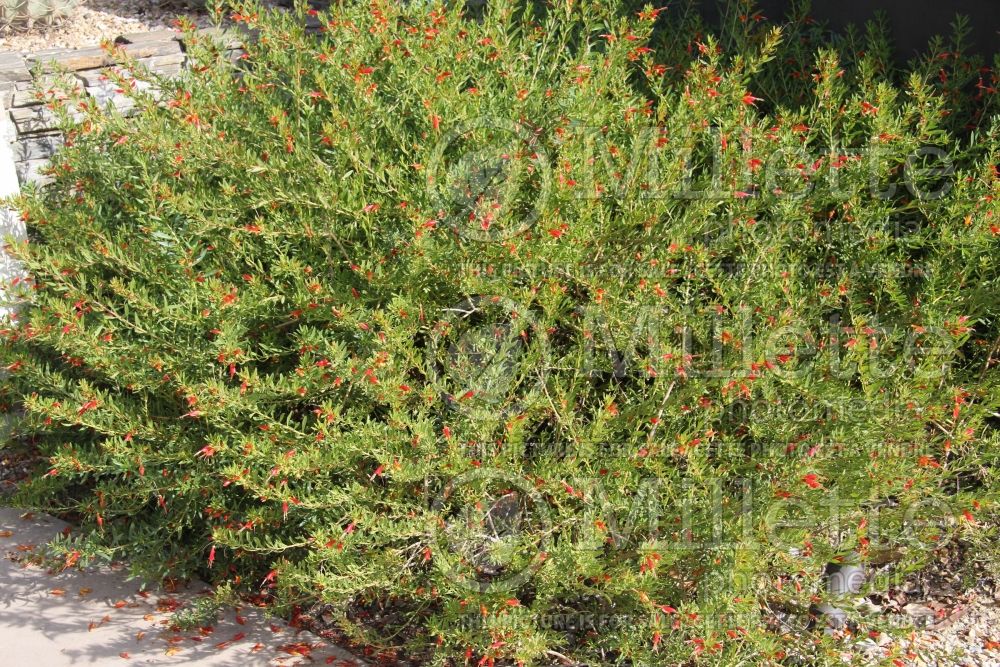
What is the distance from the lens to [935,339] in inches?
124

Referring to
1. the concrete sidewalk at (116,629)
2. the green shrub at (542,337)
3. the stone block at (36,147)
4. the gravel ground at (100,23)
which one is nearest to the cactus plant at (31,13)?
the gravel ground at (100,23)

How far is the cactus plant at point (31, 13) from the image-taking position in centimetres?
669

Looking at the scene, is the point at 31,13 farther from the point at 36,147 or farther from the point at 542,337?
the point at 542,337

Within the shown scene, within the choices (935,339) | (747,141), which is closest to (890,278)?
(935,339)

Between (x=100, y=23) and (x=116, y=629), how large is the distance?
189 inches

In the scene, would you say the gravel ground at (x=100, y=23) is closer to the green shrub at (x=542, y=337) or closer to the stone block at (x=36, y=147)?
the stone block at (x=36, y=147)

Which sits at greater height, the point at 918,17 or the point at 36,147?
the point at 918,17

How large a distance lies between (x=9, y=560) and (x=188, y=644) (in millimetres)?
1072

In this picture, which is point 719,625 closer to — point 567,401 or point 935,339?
point 567,401

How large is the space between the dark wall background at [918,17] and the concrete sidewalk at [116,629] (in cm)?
336

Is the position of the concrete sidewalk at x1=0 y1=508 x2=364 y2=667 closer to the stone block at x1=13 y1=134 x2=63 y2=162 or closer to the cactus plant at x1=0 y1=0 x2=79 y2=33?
the stone block at x1=13 y1=134 x2=63 y2=162

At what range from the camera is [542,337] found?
3.16m

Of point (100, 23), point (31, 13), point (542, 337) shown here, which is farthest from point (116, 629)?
point (100, 23)

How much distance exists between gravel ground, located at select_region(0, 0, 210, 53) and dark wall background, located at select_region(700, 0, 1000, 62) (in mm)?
4225
